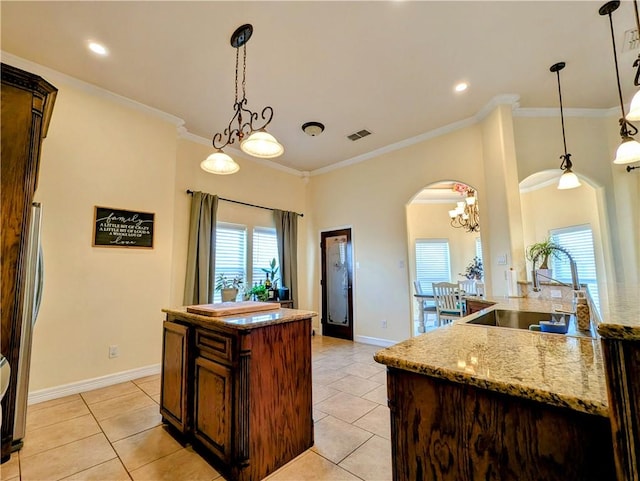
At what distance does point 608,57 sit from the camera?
111 inches

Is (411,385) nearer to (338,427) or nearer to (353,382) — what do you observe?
(338,427)

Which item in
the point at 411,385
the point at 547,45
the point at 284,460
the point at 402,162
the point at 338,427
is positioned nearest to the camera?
the point at 411,385

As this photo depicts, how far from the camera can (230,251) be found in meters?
4.64

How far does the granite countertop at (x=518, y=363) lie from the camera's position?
0.71 meters

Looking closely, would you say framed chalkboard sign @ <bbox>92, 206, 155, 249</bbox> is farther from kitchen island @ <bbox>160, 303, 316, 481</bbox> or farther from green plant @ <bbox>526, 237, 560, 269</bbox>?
green plant @ <bbox>526, 237, 560, 269</bbox>

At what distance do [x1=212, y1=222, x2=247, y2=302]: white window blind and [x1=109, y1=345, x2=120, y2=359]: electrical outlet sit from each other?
1367mm

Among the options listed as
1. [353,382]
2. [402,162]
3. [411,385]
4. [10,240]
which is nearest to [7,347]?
[10,240]

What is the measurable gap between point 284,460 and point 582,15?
13.6ft

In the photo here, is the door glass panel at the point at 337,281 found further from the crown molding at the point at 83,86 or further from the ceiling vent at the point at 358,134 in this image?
the crown molding at the point at 83,86

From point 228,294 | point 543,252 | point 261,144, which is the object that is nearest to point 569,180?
point 543,252

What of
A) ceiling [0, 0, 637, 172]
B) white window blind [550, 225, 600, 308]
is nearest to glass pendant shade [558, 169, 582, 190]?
ceiling [0, 0, 637, 172]

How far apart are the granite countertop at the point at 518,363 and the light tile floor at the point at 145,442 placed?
46.0 inches

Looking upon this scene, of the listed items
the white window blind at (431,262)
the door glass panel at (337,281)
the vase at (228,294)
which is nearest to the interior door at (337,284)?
the door glass panel at (337,281)

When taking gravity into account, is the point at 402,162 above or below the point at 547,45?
below
